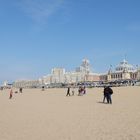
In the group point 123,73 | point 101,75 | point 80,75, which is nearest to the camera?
point 123,73

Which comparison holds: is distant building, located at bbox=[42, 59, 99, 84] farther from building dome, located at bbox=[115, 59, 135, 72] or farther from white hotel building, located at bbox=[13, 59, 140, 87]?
building dome, located at bbox=[115, 59, 135, 72]

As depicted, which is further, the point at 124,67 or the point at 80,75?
the point at 80,75

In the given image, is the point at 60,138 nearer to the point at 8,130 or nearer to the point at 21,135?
the point at 21,135

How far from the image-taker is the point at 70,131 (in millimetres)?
10344

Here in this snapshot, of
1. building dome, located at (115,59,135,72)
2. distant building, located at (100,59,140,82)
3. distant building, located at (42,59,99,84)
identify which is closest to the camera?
distant building, located at (100,59,140,82)

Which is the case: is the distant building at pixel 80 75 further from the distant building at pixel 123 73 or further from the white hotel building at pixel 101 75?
the distant building at pixel 123 73

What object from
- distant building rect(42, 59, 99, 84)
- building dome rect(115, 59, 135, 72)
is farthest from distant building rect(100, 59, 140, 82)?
distant building rect(42, 59, 99, 84)

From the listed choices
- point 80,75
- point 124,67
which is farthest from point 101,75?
point 80,75

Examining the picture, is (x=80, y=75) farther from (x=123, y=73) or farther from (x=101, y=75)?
(x=123, y=73)

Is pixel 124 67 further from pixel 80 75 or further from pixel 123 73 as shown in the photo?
pixel 80 75

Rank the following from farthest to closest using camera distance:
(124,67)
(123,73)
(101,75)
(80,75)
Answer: (80,75)
(101,75)
(124,67)
(123,73)

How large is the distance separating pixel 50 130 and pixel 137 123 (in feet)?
10.2

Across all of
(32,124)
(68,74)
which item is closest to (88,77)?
(68,74)

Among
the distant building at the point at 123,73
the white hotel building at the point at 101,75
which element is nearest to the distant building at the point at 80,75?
the white hotel building at the point at 101,75
